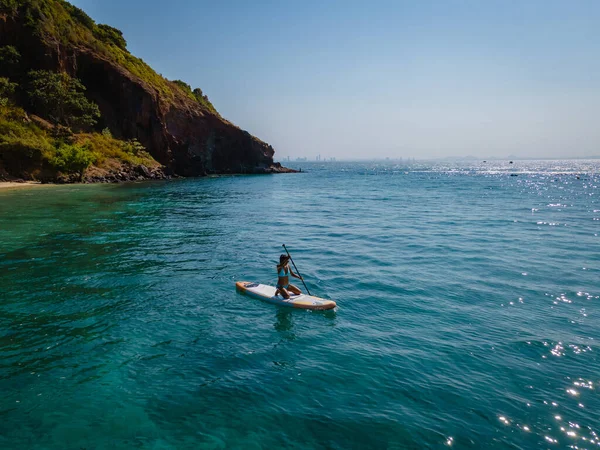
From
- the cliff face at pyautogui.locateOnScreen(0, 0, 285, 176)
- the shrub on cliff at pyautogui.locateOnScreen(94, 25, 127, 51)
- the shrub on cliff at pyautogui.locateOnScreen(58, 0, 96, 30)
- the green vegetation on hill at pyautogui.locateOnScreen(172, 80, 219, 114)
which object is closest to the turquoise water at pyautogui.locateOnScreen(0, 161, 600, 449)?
the cliff face at pyautogui.locateOnScreen(0, 0, 285, 176)

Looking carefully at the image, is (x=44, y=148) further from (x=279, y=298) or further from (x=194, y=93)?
(x=194, y=93)

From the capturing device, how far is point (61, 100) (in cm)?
6462

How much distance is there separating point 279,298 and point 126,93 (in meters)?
77.3

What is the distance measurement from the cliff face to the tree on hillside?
3.37 m

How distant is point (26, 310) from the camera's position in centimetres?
1322

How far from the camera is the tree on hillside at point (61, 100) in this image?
6325cm

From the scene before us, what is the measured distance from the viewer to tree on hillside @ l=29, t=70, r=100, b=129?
6325 cm

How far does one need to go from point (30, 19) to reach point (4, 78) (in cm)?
1344

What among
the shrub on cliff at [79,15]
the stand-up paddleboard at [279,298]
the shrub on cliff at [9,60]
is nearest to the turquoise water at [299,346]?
the stand-up paddleboard at [279,298]

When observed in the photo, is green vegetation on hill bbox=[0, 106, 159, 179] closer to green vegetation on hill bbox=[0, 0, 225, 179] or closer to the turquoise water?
green vegetation on hill bbox=[0, 0, 225, 179]

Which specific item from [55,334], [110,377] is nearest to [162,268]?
[55,334]

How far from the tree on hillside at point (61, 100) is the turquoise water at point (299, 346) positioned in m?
49.0

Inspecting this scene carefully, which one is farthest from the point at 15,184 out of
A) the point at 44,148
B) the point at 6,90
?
the point at 6,90

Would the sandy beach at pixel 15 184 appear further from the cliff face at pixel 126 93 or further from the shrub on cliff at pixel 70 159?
the cliff face at pixel 126 93
